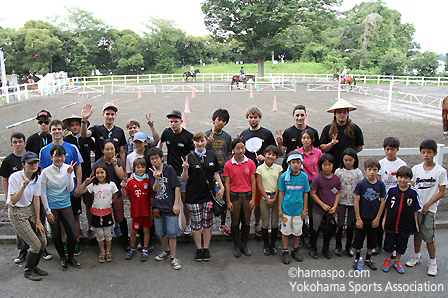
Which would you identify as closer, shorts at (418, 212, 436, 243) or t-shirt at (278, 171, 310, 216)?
shorts at (418, 212, 436, 243)

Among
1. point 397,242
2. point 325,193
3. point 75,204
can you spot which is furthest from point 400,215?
point 75,204

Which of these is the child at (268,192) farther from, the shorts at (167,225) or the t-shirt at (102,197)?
the t-shirt at (102,197)

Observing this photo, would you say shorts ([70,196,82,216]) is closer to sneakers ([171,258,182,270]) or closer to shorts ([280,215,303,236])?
sneakers ([171,258,182,270])

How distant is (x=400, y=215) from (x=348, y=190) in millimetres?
609

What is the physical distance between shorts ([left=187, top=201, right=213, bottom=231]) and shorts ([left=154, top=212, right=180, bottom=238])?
0.65ft

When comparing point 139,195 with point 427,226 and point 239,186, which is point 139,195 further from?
point 427,226

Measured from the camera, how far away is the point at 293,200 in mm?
4145

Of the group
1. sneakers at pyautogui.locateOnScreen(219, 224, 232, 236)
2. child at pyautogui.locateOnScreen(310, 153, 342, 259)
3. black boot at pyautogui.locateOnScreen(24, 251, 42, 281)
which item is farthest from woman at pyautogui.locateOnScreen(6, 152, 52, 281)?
child at pyautogui.locateOnScreen(310, 153, 342, 259)

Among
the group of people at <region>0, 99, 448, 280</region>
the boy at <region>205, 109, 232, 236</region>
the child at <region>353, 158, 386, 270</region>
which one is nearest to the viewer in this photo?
the group of people at <region>0, 99, 448, 280</region>

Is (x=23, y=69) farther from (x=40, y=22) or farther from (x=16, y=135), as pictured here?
(x=16, y=135)

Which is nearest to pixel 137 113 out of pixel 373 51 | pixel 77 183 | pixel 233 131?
pixel 233 131

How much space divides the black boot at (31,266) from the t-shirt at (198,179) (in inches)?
68.3

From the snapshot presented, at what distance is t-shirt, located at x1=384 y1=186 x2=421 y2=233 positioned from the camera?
3.85 m

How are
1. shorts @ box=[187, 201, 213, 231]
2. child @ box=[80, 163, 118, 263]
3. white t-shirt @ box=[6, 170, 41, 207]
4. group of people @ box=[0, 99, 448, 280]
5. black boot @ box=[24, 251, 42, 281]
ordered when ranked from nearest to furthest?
white t-shirt @ box=[6, 170, 41, 207] < black boot @ box=[24, 251, 42, 281] < group of people @ box=[0, 99, 448, 280] < child @ box=[80, 163, 118, 263] < shorts @ box=[187, 201, 213, 231]
